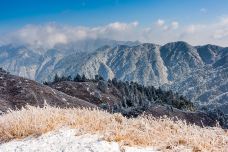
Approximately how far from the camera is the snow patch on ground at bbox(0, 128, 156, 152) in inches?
361

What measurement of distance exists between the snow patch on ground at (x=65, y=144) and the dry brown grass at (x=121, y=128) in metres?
0.29

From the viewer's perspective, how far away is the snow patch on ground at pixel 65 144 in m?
9.16

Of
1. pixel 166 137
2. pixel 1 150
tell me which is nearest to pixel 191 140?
pixel 166 137

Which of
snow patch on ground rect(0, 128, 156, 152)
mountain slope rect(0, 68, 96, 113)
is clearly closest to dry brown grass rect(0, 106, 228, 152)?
snow patch on ground rect(0, 128, 156, 152)

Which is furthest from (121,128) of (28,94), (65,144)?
(28,94)

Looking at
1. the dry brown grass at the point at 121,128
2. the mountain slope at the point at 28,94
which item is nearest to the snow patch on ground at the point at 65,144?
the dry brown grass at the point at 121,128

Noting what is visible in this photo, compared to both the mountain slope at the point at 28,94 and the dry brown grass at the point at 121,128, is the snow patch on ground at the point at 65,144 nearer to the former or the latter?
the dry brown grass at the point at 121,128

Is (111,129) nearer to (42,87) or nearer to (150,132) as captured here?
(150,132)

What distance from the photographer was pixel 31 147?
10148 mm

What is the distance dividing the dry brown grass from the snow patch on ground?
29 centimetres

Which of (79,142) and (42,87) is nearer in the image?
(79,142)

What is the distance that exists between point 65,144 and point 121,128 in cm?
162

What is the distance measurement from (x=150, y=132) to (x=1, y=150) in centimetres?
391

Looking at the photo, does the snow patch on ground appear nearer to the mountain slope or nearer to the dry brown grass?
the dry brown grass
